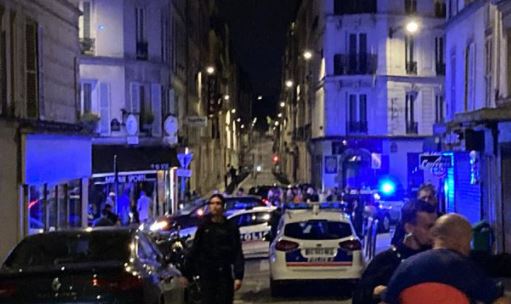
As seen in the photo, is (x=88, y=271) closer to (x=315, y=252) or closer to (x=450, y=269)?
→ (x=450, y=269)

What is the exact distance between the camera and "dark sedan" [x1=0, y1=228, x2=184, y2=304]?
403 inches

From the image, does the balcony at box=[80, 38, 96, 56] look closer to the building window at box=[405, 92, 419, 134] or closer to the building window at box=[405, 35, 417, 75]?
the building window at box=[405, 35, 417, 75]

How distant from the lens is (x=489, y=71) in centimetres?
2641

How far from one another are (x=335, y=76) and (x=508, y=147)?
3183 centimetres

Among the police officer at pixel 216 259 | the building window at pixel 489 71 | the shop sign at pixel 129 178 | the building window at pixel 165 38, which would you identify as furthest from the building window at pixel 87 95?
the police officer at pixel 216 259

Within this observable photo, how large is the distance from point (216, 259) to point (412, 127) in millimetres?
43416

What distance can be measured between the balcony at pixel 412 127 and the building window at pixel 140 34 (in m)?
18.5

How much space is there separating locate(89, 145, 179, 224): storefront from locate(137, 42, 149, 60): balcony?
3709 mm

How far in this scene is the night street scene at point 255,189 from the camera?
10289 mm

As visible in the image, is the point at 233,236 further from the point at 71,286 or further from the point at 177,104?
the point at 177,104

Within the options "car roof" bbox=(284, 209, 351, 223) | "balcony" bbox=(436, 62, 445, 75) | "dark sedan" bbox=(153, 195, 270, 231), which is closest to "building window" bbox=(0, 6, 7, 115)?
"car roof" bbox=(284, 209, 351, 223)

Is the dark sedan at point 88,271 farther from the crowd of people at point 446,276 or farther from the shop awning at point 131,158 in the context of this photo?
the shop awning at point 131,158

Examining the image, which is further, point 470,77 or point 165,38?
point 165,38

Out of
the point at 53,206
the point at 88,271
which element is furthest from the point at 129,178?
the point at 88,271
